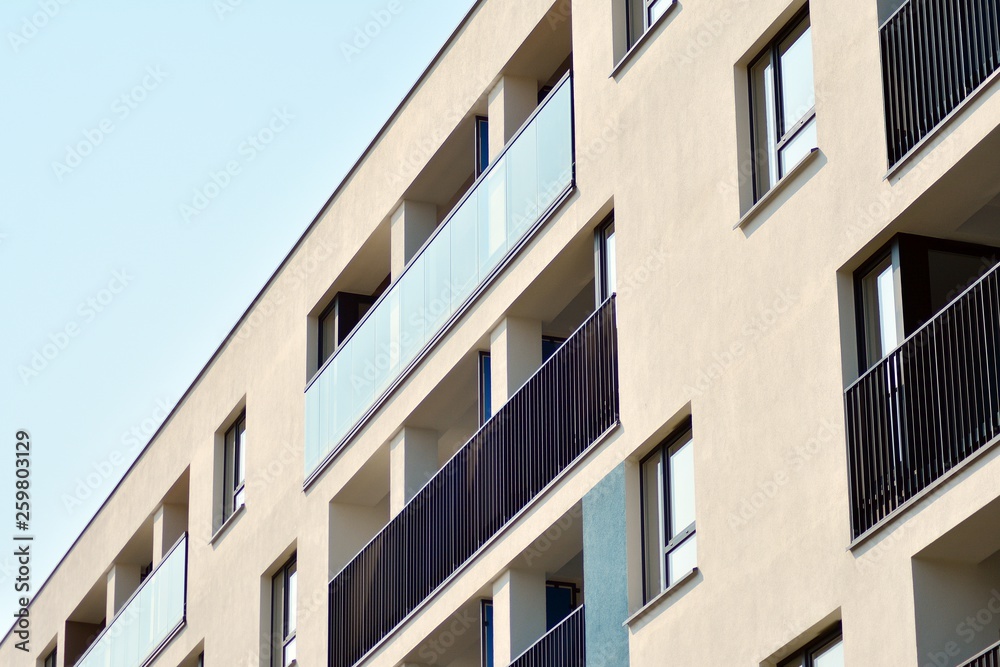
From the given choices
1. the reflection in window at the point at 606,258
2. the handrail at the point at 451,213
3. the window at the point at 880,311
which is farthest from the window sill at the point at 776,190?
the handrail at the point at 451,213

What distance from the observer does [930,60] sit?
17703mm

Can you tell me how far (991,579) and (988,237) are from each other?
3.32 meters

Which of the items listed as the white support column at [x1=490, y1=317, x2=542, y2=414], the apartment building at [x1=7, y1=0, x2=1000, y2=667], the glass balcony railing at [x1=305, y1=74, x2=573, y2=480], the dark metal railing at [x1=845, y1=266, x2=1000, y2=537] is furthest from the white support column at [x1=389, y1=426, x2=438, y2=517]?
the dark metal railing at [x1=845, y1=266, x2=1000, y2=537]

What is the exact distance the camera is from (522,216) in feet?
82.0

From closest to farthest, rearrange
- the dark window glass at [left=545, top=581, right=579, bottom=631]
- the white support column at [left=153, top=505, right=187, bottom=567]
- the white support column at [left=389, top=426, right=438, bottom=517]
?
1. the dark window glass at [left=545, top=581, right=579, bottom=631]
2. the white support column at [left=389, top=426, right=438, bottom=517]
3. the white support column at [left=153, top=505, right=187, bottom=567]

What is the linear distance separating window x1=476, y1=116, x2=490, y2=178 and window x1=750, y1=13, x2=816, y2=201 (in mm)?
6905

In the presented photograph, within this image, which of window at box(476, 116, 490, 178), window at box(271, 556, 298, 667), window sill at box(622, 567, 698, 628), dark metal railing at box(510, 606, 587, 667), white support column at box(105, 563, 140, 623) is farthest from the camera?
white support column at box(105, 563, 140, 623)

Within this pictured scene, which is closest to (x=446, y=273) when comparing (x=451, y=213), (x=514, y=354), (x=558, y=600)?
(x=451, y=213)

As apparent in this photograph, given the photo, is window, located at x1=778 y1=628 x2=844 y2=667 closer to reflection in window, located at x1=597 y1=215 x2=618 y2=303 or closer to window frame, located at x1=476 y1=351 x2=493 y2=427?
reflection in window, located at x1=597 y1=215 x2=618 y2=303

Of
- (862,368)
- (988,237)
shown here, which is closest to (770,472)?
(862,368)

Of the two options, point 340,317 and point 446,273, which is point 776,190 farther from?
point 340,317

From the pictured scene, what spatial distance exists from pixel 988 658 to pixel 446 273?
12417mm

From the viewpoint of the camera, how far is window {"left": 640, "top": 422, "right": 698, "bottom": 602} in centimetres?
2066

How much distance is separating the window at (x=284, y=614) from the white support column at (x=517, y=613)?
656 cm
